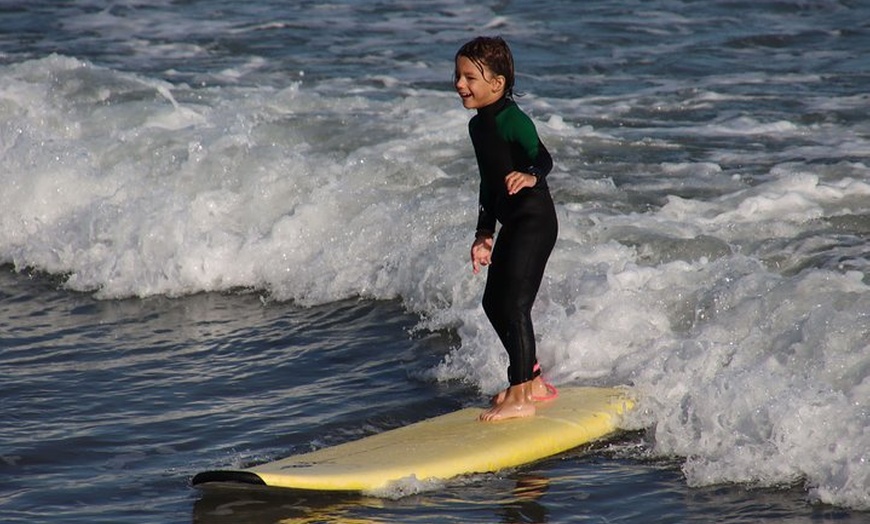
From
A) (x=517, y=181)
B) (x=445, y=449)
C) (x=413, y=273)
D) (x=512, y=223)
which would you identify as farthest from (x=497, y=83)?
(x=413, y=273)

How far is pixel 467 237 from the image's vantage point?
8.00m

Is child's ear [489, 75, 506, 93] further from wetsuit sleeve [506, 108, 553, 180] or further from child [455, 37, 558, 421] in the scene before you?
wetsuit sleeve [506, 108, 553, 180]

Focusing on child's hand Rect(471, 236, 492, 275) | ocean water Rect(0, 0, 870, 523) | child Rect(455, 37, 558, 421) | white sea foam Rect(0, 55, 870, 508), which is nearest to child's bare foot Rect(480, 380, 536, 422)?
child Rect(455, 37, 558, 421)

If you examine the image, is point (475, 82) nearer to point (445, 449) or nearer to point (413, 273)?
point (445, 449)

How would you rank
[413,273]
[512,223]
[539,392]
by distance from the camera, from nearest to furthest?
[512,223] → [539,392] → [413,273]

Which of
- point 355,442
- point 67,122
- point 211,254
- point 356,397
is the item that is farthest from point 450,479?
point 67,122

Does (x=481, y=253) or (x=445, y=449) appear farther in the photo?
(x=481, y=253)

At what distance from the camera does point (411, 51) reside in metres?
14.5

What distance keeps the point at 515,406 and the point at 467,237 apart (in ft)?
7.82

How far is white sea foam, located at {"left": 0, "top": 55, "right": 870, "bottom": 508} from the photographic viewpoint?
5613 mm

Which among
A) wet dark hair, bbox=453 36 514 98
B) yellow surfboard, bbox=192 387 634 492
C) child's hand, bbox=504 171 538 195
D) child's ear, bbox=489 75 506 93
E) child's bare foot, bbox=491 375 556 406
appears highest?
wet dark hair, bbox=453 36 514 98

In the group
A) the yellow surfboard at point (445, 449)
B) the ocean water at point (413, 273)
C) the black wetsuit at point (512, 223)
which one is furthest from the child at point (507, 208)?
the ocean water at point (413, 273)

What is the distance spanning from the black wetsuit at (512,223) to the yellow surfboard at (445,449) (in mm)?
259

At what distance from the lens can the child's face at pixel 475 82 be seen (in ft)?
17.7
